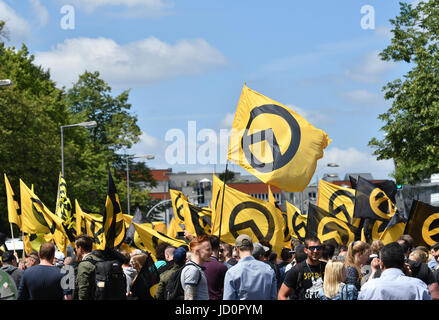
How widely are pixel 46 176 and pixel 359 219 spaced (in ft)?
80.7

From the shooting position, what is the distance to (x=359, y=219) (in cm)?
1667

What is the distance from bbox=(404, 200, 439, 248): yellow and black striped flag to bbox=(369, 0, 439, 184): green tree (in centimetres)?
1699

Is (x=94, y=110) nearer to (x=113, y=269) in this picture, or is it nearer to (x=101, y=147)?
(x=101, y=147)

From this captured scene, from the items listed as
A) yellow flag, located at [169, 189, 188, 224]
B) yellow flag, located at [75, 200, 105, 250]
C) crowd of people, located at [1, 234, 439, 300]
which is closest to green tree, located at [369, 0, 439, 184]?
yellow flag, located at [169, 189, 188, 224]

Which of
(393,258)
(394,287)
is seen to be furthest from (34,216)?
(394,287)

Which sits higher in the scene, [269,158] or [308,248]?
[269,158]

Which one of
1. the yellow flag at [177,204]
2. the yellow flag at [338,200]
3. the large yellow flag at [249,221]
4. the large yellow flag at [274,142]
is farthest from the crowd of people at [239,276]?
the yellow flag at [177,204]

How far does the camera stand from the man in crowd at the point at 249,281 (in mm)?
7324

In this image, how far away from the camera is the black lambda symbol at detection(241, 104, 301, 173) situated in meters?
12.4

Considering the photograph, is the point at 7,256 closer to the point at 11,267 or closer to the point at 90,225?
the point at 11,267

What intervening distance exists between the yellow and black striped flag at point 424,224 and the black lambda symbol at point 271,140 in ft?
7.38

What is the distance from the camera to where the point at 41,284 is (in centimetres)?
793

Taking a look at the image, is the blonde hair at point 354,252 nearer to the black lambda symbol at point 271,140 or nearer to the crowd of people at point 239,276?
the crowd of people at point 239,276
